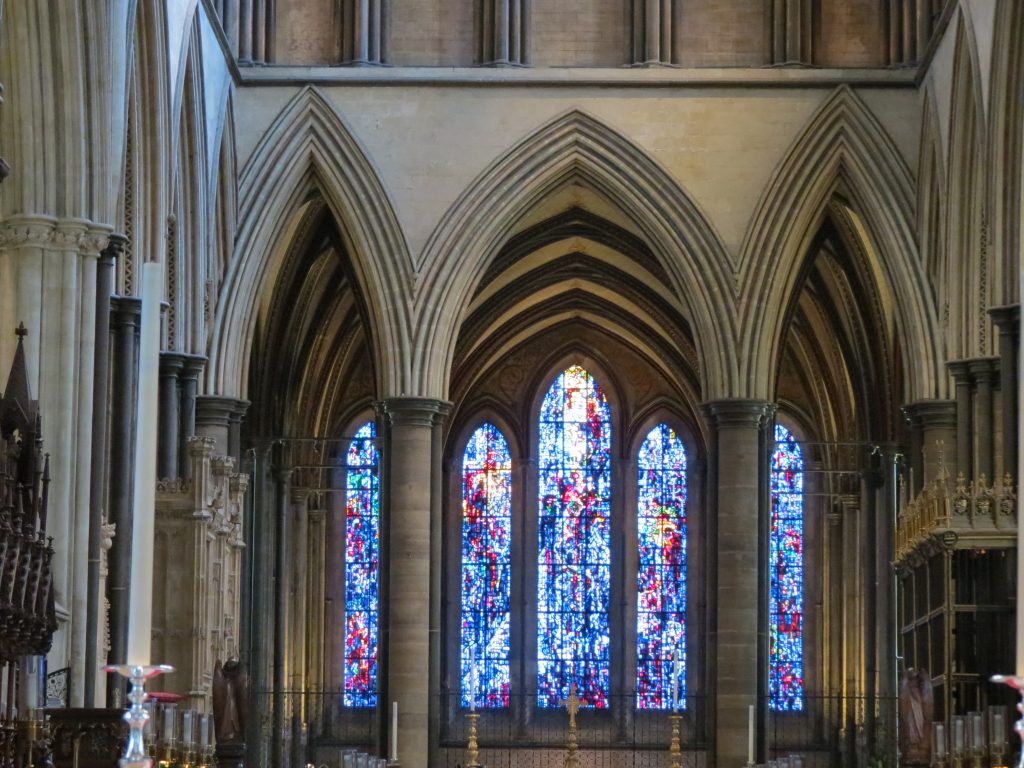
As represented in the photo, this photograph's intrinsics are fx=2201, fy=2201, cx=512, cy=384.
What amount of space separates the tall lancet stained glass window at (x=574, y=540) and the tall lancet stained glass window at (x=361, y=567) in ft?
8.97

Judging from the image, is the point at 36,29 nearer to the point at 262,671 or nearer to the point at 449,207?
the point at 449,207

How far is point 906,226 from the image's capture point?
1046 inches

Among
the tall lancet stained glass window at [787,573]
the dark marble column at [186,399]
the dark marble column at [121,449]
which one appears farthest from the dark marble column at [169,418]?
the tall lancet stained glass window at [787,573]

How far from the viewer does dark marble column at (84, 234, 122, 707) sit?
1870 centimetres

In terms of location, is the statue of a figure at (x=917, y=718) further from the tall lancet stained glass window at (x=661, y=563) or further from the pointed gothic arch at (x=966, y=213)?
the tall lancet stained glass window at (x=661, y=563)

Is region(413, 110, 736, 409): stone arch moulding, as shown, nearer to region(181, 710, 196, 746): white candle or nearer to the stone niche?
the stone niche

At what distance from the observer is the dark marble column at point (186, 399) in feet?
81.7

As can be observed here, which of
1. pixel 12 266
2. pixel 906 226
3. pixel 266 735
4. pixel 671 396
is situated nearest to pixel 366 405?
pixel 671 396

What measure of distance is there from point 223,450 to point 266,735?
5.85 metres

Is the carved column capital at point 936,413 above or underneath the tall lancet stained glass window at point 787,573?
above

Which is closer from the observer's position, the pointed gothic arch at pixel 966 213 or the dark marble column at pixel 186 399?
the pointed gothic arch at pixel 966 213

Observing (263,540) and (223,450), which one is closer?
(223,450)

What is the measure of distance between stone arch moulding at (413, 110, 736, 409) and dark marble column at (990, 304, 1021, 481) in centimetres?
458

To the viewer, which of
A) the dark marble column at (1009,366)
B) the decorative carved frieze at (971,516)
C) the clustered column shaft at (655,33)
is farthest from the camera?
the clustered column shaft at (655,33)
